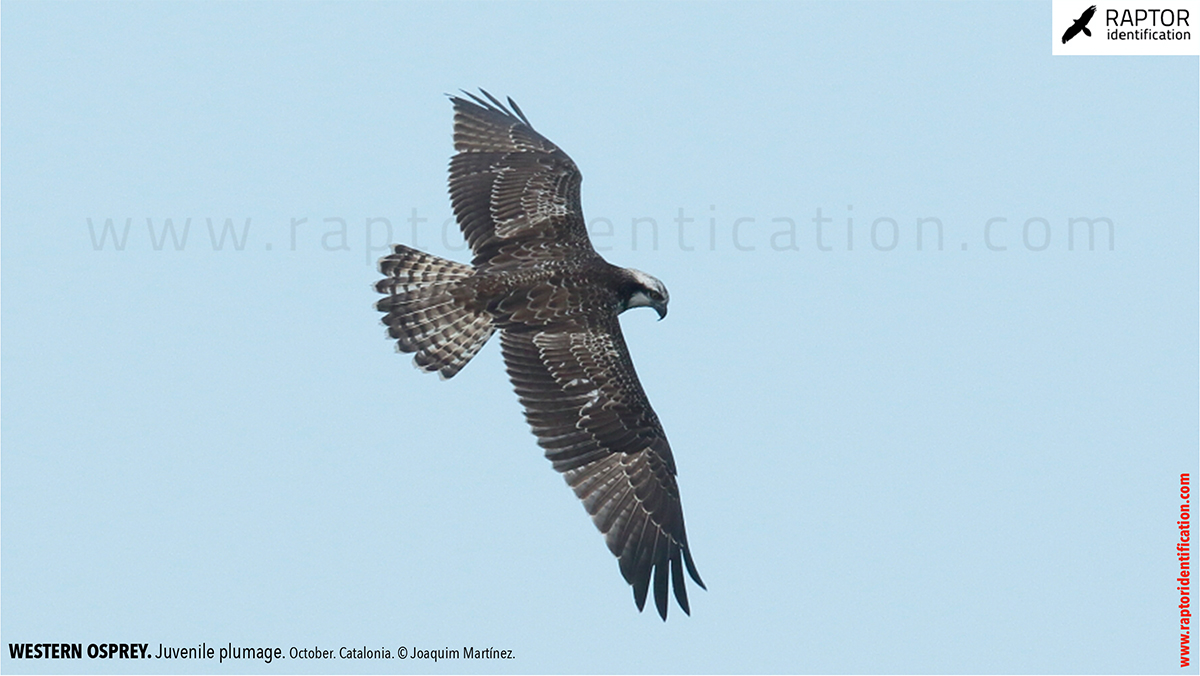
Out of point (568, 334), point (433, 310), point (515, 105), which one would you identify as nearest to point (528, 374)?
point (568, 334)

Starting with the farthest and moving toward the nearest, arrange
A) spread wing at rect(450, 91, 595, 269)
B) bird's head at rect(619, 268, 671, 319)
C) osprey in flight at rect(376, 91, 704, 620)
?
spread wing at rect(450, 91, 595, 269) → bird's head at rect(619, 268, 671, 319) → osprey in flight at rect(376, 91, 704, 620)

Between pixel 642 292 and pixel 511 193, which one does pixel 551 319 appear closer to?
pixel 642 292

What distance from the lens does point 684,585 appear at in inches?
375

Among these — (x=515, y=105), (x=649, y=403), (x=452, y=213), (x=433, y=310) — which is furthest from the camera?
(x=515, y=105)

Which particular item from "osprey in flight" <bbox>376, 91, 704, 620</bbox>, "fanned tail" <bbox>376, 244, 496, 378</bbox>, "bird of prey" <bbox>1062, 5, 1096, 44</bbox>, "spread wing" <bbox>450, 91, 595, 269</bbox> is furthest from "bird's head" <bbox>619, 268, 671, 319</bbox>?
"bird of prey" <bbox>1062, 5, 1096, 44</bbox>

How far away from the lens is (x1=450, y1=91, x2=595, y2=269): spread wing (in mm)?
11477

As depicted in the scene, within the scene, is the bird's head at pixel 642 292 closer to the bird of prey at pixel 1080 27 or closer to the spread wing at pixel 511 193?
the spread wing at pixel 511 193

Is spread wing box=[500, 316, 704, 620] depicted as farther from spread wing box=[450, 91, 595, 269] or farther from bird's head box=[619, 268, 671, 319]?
spread wing box=[450, 91, 595, 269]

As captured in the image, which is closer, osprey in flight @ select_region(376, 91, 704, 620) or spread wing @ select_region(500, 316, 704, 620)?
spread wing @ select_region(500, 316, 704, 620)

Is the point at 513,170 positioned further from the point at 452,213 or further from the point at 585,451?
the point at 585,451

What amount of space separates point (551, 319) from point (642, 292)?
1.05m

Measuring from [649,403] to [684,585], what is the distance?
1.45m

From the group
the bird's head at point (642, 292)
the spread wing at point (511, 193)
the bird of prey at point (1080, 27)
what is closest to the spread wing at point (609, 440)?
the bird's head at point (642, 292)

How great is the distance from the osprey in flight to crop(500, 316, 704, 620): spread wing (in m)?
0.01
